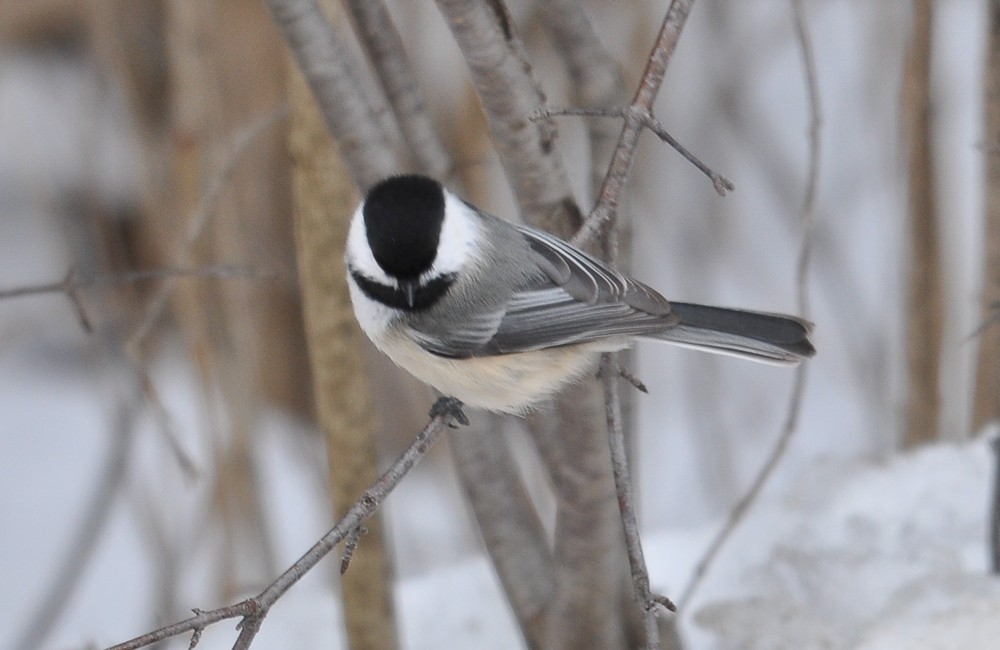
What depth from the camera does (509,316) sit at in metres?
1.42

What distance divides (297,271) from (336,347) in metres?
1.60

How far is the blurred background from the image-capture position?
2.32 metres

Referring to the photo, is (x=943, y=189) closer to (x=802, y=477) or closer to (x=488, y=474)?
(x=802, y=477)

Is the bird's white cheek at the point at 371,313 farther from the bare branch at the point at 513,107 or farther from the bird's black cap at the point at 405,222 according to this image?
the bare branch at the point at 513,107

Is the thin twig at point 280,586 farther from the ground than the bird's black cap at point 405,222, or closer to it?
closer to it

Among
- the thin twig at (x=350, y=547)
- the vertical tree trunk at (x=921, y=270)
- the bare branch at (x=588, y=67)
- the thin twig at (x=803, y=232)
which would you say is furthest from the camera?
the vertical tree trunk at (x=921, y=270)

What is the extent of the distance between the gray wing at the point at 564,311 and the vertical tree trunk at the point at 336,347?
0.18 metres

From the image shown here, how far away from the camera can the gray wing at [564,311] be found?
4.51 ft

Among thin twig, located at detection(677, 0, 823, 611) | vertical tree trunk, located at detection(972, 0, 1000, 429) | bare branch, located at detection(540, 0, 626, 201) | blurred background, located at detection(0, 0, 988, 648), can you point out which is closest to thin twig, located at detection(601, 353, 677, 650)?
bare branch, located at detection(540, 0, 626, 201)

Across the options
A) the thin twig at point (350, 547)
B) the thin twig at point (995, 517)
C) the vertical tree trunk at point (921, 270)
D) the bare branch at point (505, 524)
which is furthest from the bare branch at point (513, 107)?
the vertical tree trunk at point (921, 270)

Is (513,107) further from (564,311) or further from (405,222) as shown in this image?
(564,311)

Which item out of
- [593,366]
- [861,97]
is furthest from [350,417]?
[861,97]

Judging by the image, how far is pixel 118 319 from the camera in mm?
3006

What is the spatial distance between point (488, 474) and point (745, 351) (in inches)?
14.6
